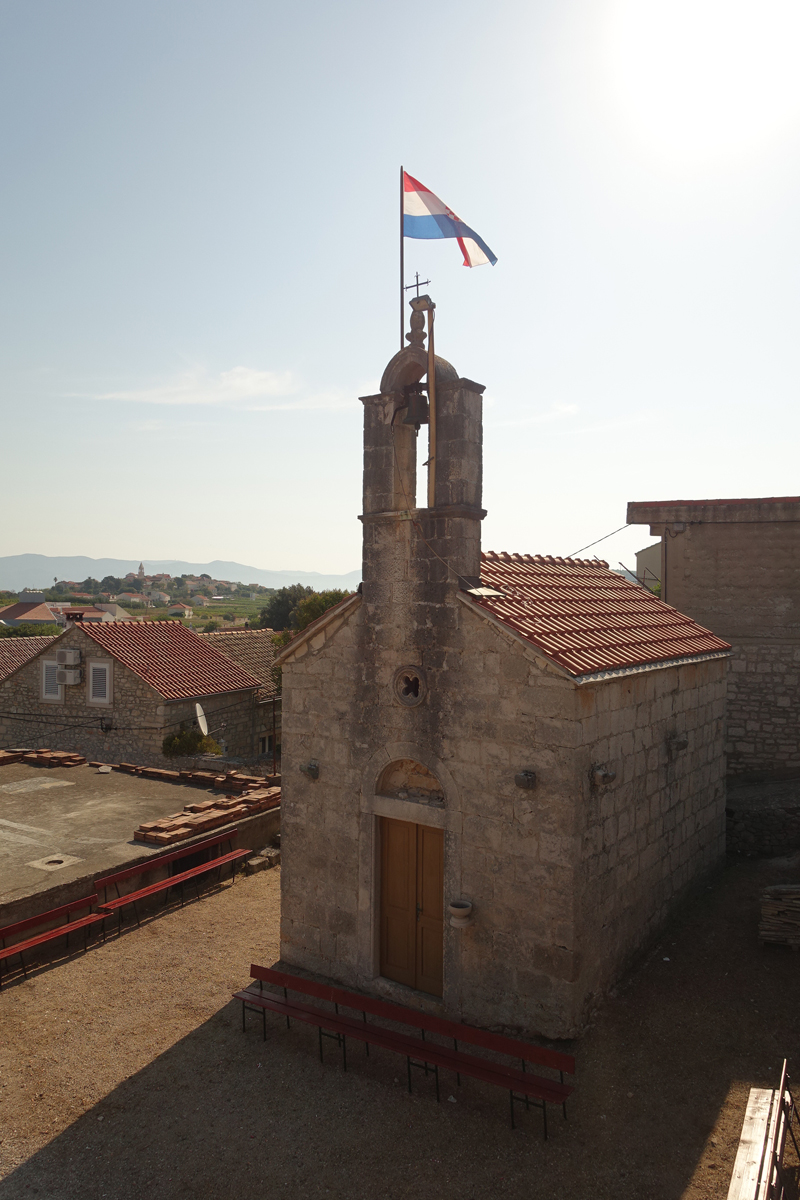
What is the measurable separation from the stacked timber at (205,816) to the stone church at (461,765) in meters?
4.28

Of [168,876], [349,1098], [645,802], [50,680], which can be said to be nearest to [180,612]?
[50,680]

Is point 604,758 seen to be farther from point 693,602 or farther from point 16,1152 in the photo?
point 693,602

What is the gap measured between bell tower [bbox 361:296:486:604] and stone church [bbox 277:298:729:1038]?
0.02m

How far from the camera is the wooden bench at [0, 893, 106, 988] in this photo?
33.3 ft

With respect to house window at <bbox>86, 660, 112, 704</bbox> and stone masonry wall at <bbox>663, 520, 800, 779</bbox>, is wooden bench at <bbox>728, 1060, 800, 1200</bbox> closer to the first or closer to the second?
stone masonry wall at <bbox>663, 520, 800, 779</bbox>

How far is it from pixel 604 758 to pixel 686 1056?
10.0 ft

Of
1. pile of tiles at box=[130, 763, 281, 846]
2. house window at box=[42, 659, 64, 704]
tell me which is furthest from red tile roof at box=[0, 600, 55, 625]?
pile of tiles at box=[130, 763, 281, 846]

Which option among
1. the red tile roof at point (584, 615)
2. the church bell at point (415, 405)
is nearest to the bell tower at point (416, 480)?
the church bell at point (415, 405)

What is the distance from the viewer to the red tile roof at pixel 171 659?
21.9 m

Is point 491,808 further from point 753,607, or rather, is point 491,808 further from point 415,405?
point 753,607

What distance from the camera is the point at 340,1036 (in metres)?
8.57

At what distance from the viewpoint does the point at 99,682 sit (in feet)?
72.5

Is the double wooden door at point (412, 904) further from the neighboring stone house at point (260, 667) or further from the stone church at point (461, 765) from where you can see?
the neighboring stone house at point (260, 667)

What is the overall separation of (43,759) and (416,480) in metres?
14.7
